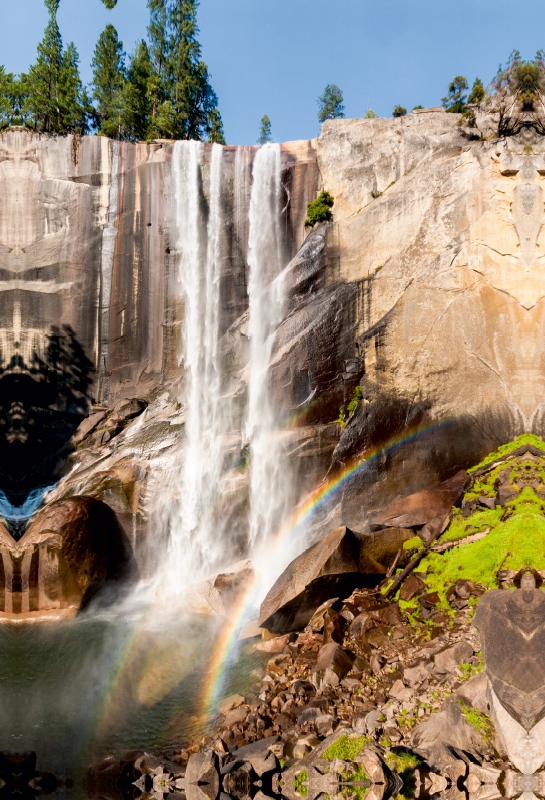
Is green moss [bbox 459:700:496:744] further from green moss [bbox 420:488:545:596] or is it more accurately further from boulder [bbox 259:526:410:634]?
boulder [bbox 259:526:410:634]

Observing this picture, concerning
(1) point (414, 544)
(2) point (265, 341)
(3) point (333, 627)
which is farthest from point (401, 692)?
(2) point (265, 341)

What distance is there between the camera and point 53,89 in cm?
3491

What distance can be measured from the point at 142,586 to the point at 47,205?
18.3 metres

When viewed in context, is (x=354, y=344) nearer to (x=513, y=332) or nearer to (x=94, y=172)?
(x=513, y=332)

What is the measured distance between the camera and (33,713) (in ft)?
32.1

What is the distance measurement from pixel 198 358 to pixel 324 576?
13.4 m

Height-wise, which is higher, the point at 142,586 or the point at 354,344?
the point at 354,344

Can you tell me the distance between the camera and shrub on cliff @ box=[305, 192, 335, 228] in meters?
22.6

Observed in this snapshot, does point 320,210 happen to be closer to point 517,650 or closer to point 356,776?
point 517,650

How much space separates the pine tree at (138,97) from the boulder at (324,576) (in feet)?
97.0

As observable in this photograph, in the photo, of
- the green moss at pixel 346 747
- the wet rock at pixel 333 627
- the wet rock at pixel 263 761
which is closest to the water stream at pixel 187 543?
the wet rock at pixel 333 627

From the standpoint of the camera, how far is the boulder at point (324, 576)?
11.8 m

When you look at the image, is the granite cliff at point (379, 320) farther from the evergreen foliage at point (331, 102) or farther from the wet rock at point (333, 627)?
the evergreen foliage at point (331, 102)

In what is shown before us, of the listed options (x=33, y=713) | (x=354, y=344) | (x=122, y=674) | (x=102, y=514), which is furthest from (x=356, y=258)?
(x=33, y=713)
